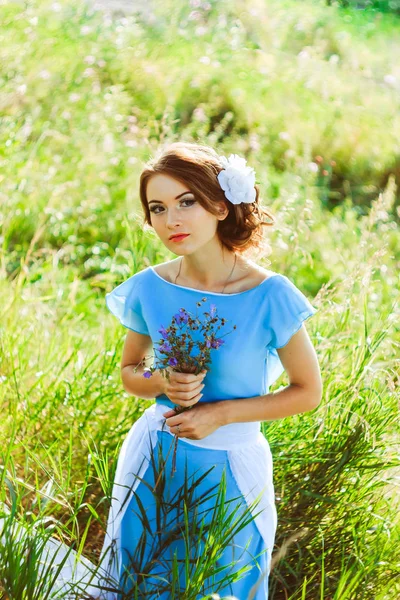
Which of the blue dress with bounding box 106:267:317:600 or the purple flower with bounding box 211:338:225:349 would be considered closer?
the purple flower with bounding box 211:338:225:349

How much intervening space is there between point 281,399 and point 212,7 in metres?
10.00

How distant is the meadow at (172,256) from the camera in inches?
96.8

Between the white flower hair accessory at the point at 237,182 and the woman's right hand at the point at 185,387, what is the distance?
1.53ft

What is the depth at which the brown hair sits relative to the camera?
193cm

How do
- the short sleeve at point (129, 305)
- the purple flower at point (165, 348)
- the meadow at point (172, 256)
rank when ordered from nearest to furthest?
the purple flower at point (165, 348), the short sleeve at point (129, 305), the meadow at point (172, 256)

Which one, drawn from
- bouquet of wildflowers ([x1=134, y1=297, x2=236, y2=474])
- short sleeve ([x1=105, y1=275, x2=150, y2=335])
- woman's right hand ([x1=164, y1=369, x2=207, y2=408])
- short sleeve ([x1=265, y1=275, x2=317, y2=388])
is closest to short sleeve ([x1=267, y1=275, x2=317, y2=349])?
short sleeve ([x1=265, y1=275, x2=317, y2=388])

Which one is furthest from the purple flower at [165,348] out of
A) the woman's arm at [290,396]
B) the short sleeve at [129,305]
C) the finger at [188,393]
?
the short sleeve at [129,305]

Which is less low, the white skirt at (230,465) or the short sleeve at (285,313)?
the short sleeve at (285,313)

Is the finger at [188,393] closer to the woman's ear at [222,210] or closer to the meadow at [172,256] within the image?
the meadow at [172,256]

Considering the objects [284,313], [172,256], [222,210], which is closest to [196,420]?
[284,313]

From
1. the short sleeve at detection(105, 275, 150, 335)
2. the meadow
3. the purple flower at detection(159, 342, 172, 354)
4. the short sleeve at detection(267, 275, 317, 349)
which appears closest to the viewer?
the purple flower at detection(159, 342, 172, 354)

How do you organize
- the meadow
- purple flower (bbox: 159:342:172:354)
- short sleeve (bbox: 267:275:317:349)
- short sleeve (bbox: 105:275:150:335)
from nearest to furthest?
purple flower (bbox: 159:342:172:354) → short sleeve (bbox: 267:275:317:349) → short sleeve (bbox: 105:275:150:335) → the meadow

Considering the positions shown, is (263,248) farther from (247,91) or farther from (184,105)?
(247,91)

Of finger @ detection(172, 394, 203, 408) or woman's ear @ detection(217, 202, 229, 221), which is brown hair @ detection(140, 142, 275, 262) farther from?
finger @ detection(172, 394, 203, 408)
